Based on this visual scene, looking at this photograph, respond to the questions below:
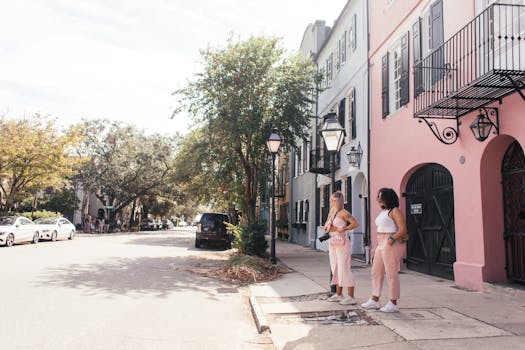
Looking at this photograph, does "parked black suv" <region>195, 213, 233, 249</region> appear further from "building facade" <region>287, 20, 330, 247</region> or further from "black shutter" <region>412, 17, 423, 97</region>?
"black shutter" <region>412, 17, 423, 97</region>

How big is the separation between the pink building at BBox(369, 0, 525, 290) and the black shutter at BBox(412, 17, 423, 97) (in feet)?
0.10

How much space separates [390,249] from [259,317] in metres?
2.13

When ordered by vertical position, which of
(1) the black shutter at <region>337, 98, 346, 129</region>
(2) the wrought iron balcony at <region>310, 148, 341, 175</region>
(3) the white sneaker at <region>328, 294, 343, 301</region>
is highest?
(1) the black shutter at <region>337, 98, 346, 129</region>

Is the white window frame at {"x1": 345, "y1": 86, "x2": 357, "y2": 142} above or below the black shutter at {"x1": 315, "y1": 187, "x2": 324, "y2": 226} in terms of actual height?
above

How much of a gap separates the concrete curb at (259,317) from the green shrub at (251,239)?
23.3 feet

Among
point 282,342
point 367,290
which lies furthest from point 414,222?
point 282,342

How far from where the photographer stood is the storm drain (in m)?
5.98

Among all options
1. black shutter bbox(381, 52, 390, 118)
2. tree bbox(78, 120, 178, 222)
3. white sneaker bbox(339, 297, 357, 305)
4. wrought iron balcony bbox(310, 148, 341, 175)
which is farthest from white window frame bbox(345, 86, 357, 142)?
tree bbox(78, 120, 178, 222)

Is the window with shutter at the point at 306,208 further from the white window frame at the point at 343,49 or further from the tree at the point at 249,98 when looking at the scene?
the white window frame at the point at 343,49

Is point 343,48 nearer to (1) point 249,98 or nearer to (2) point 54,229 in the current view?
(1) point 249,98

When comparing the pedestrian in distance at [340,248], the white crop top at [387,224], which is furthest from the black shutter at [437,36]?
the white crop top at [387,224]

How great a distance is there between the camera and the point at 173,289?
9094mm

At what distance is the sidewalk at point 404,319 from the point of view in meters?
4.94

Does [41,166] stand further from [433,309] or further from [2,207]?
[433,309]
